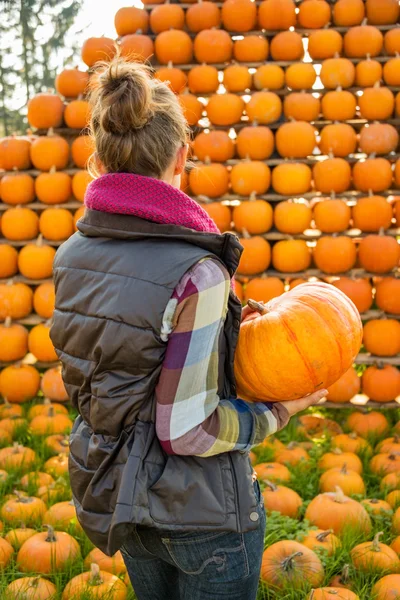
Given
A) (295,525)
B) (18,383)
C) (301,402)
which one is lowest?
(18,383)

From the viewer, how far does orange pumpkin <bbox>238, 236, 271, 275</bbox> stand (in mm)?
4449

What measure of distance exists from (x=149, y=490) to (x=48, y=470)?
2.26 m

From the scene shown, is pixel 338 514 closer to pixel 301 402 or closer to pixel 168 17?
pixel 301 402

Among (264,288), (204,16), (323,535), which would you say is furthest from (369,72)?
(323,535)

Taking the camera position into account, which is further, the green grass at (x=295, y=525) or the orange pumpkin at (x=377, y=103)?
the orange pumpkin at (x=377, y=103)

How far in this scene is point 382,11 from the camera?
15.6 ft

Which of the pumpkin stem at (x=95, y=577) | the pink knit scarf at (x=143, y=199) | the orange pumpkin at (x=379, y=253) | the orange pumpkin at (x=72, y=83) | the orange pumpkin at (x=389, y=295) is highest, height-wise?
the orange pumpkin at (x=72, y=83)

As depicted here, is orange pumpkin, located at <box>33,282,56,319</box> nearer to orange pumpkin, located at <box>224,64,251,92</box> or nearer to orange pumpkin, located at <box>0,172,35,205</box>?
orange pumpkin, located at <box>0,172,35,205</box>

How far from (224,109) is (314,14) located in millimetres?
981

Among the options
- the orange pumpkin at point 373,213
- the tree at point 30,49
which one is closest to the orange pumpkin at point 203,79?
the orange pumpkin at point 373,213

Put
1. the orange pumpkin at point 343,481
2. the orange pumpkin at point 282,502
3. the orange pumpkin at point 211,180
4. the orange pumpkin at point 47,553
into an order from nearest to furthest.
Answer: the orange pumpkin at point 47,553, the orange pumpkin at point 282,502, the orange pumpkin at point 343,481, the orange pumpkin at point 211,180

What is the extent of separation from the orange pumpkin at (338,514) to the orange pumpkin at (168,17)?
11.7 feet

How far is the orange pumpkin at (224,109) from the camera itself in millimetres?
4641

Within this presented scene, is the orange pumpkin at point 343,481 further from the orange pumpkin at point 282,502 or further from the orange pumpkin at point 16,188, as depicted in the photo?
the orange pumpkin at point 16,188
